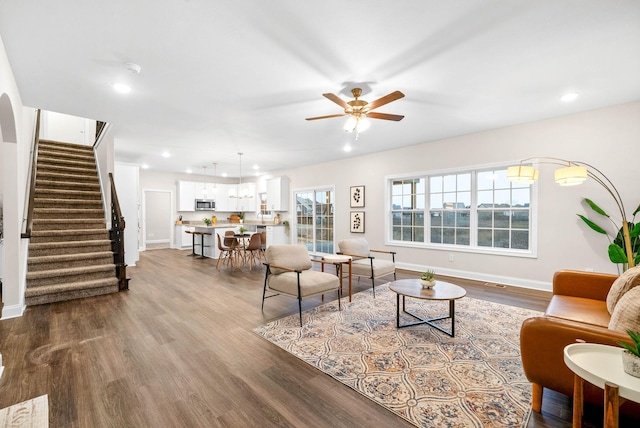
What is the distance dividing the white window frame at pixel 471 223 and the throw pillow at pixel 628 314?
3276mm

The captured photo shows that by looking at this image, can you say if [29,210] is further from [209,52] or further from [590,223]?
[590,223]

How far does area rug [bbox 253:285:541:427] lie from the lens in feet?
6.22

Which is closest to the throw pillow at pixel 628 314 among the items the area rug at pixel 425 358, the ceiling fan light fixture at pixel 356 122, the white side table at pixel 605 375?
the white side table at pixel 605 375

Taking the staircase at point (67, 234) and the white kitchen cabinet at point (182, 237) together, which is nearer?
the staircase at point (67, 234)

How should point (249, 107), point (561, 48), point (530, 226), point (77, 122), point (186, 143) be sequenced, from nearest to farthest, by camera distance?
point (561, 48) → point (249, 107) → point (530, 226) → point (186, 143) → point (77, 122)

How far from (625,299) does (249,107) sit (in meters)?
4.11

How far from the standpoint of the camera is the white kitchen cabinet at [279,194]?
882cm

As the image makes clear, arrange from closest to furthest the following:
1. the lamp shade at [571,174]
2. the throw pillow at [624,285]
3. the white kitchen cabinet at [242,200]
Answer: the throw pillow at [624,285], the lamp shade at [571,174], the white kitchen cabinet at [242,200]

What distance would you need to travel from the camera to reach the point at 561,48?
8.29 feet

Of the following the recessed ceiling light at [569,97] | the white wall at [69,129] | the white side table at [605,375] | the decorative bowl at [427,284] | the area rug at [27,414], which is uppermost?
the white wall at [69,129]

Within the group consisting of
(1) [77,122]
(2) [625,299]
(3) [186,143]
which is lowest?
(2) [625,299]

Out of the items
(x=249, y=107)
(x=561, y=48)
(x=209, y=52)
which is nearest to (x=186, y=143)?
(x=249, y=107)

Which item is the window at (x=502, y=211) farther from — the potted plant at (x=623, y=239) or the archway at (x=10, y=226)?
the archway at (x=10, y=226)

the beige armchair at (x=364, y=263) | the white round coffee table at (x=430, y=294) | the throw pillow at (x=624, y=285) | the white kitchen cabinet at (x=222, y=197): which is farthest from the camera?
the white kitchen cabinet at (x=222, y=197)
